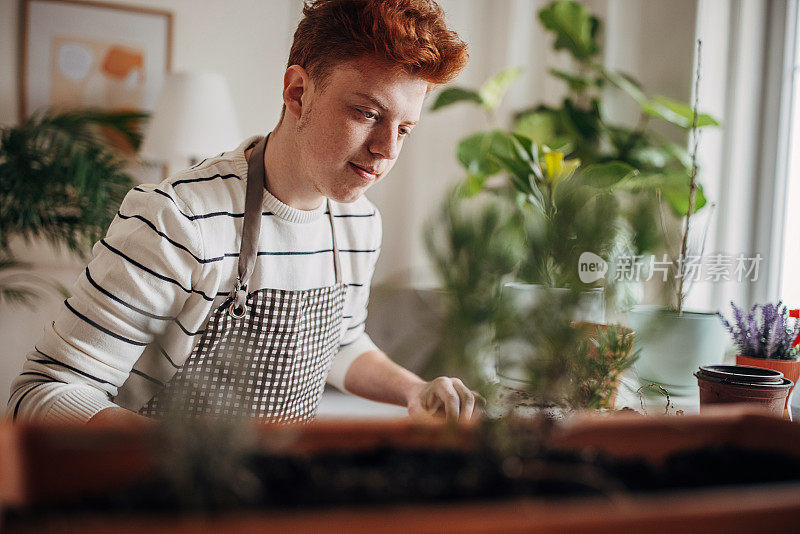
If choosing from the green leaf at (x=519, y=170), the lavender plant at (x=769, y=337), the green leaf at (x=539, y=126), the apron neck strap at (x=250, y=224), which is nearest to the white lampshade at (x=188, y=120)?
the green leaf at (x=539, y=126)

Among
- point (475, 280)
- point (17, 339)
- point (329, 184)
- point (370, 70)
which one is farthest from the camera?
point (17, 339)

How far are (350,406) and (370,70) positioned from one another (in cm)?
178

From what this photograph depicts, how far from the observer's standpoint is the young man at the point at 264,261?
0.99m

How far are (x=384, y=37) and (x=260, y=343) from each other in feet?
1.90

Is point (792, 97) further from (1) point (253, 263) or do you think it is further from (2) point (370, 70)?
(1) point (253, 263)

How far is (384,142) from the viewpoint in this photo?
1.14m

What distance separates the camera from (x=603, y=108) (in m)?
2.99

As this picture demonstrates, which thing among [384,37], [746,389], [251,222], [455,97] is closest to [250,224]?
[251,222]

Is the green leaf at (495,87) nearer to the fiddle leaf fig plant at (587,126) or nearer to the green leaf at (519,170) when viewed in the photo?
the fiddle leaf fig plant at (587,126)

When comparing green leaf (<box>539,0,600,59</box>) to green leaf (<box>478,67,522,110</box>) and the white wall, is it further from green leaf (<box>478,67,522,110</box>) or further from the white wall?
green leaf (<box>478,67,522,110</box>)

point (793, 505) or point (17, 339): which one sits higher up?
point (793, 505)

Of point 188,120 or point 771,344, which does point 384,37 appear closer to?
point 771,344

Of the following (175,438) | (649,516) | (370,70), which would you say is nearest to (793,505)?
(649,516)

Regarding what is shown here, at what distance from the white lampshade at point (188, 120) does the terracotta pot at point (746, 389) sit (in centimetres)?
233
